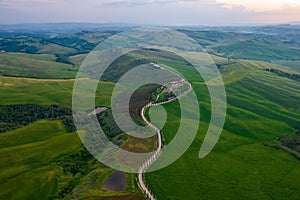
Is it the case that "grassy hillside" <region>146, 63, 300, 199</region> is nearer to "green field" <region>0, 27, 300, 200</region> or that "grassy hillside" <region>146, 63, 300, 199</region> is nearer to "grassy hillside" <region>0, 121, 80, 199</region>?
"green field" <region>0, 27, 300, 200</region>

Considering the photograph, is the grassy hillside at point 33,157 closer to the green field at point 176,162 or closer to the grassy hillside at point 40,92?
the green field at point 176,162

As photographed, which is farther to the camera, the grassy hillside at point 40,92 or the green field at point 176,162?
the grassy hillside at point 40,92

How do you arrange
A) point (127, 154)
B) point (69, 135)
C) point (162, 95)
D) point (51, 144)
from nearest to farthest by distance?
point (127, 154) → point (51, 144) → point (69, 135) → point (162, 95)

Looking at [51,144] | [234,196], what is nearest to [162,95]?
[51,144]

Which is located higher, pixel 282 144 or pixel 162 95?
pixel 162 95

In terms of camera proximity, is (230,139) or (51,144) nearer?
(51,144)

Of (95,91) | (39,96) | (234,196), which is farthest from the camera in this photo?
(95,91)

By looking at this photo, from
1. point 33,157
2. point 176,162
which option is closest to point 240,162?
point 176,162

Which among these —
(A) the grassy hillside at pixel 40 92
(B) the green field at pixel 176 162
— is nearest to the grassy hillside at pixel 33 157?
(B) the green field at pixel 176 162

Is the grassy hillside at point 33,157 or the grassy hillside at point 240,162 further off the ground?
the grassy hillside at point 33,157

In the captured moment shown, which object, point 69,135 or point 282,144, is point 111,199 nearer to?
point 69,135

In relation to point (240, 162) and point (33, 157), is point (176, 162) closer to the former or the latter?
point (240, 162)
